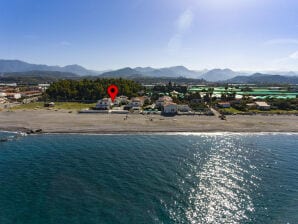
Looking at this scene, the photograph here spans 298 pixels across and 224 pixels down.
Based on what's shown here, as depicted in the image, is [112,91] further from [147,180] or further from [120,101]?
[147,180]

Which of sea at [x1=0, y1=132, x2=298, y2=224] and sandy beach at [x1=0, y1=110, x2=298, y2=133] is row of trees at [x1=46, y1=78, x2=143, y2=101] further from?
sea at [x1=0, y1=132, x2=298, y2=224]

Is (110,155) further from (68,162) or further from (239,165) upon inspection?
(239,165)

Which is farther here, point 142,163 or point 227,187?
point 142,163

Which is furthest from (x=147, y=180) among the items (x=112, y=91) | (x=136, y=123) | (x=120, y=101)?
(x=112, y=91)

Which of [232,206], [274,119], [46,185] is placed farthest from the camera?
[274,119]

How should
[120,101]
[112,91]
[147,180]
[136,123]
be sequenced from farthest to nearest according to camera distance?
[112,91] → [120,101] → [136,123] → [147,180]

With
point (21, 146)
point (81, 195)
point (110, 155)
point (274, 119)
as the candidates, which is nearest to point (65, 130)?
point (21, 146)
